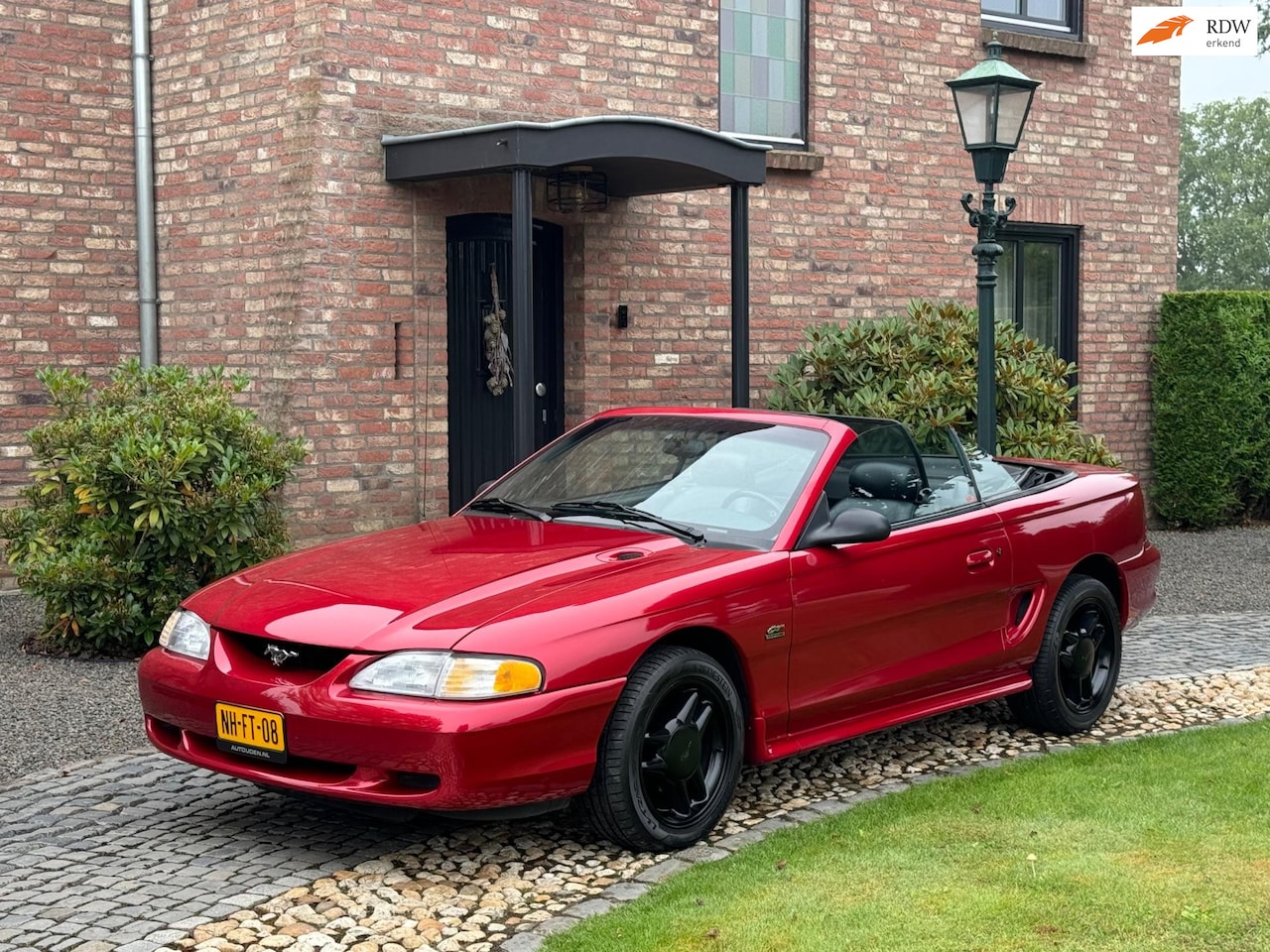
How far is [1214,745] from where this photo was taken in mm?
6590

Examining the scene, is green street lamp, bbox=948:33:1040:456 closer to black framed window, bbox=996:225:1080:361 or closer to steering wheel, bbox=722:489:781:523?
steering wheel, bbox=722:489:781:523

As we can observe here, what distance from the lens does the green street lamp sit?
28.8 ft

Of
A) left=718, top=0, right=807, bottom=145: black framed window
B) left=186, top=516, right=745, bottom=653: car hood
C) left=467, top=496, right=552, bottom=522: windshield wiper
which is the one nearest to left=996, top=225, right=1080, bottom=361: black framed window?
left=718, top=0, right=807, bottom=145: black framed window

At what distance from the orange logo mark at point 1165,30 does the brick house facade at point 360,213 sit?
11.5 feet

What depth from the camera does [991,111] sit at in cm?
880

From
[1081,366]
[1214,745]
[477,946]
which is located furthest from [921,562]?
[1081,366]

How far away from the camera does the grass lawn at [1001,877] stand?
14.2 ft

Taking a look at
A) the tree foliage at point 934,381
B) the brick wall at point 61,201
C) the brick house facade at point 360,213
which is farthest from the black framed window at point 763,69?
the brick wall at point 61,201

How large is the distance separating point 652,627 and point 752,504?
97cm

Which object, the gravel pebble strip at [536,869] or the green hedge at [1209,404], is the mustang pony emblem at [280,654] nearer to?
the gravel pebble strip at [536,869]

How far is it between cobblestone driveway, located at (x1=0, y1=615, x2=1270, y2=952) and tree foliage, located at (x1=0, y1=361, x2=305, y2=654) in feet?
6.65

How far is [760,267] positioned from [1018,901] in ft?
27.7

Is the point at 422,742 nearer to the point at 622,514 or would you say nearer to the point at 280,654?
the point at 280,654

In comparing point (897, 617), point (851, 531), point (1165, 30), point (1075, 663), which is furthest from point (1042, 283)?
point (851, 531)
